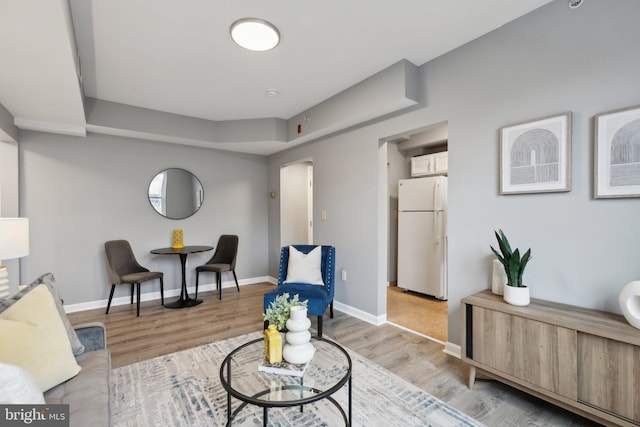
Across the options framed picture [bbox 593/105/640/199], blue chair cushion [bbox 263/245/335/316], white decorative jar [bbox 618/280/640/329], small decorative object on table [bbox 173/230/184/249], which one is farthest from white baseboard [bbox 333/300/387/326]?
small decorative object on table [bbox 173/230/184/249]

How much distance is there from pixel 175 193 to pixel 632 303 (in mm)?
4695

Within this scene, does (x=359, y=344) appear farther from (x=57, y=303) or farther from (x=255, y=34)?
(x=255, y=34)

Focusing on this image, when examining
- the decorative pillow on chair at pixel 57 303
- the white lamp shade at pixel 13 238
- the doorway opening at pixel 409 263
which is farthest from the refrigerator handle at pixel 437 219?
the white lamp shade at pixel 13 238

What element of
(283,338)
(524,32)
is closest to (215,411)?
(283,338)

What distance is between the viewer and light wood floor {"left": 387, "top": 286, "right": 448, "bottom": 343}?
9.95ft

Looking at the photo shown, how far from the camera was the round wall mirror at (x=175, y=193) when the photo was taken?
13.7 feet

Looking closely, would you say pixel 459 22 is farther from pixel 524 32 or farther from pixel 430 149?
pixel 430 149

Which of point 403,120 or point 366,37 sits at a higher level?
point 366,37

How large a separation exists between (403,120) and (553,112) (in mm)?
1198

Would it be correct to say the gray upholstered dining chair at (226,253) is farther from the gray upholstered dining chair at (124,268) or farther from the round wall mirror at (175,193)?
the gray upholstered dining chair at (124,268)

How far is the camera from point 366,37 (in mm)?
2236

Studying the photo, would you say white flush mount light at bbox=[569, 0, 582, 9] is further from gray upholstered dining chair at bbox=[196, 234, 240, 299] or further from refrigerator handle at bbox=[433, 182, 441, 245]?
gray upholstered dining chair at bbox=[196, 234, 240, 299]

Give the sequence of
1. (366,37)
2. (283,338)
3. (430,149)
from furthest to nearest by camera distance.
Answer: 1. (430,149)
2. (366,37)
3. (283,338)

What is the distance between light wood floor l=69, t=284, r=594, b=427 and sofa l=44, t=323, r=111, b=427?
0.98 metres
